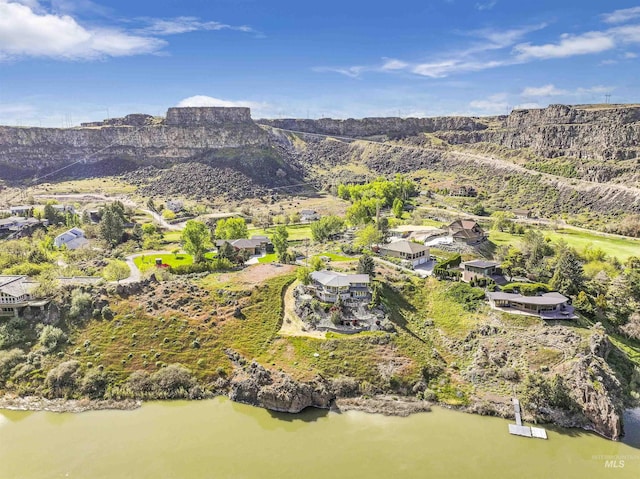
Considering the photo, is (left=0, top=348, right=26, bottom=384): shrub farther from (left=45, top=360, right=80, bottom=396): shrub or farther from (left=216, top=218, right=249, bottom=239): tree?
(left=216, top=218, right=249, bottom=239): tree

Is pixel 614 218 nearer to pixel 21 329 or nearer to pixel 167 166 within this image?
pixel 21 329

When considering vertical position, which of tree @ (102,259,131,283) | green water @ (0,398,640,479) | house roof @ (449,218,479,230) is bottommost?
green water @ (0,398,640,479)

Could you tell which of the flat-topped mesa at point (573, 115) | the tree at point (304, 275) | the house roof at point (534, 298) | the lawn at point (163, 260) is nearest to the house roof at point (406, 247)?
the house roof at point (534, 298)

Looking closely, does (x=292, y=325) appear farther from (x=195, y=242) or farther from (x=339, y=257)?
(x=195, y=242)

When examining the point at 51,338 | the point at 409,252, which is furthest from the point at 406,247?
the point at 51,338

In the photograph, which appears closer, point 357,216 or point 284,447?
point 284,447

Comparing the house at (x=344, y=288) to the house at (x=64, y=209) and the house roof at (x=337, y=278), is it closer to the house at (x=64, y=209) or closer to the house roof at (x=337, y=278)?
the house roof at (x=337, y=278)

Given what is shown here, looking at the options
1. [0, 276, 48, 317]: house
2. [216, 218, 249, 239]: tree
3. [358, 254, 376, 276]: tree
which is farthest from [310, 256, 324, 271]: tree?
[0, 276, 48, 317]: house
